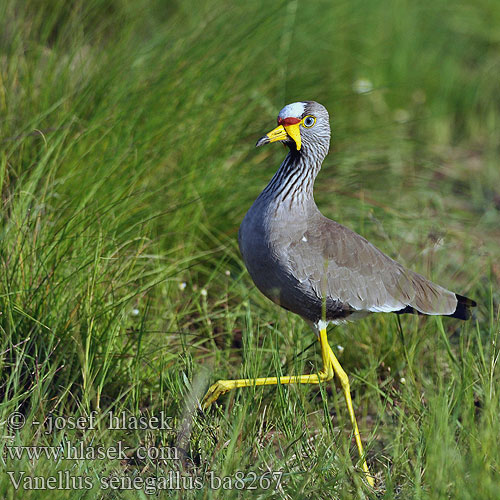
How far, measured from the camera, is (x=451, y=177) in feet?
19.7

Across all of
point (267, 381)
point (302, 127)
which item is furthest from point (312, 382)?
point (302, 127)

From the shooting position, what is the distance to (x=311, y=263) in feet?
10.9

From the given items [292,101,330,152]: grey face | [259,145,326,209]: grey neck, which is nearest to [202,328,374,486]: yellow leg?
[259,145,326,209]: grey neck

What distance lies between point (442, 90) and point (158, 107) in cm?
330

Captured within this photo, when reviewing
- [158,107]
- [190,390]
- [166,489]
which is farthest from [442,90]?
[166,489]

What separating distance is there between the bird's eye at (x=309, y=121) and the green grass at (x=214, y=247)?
0.93 metres

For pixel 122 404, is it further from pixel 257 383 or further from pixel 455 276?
pixel 455 276

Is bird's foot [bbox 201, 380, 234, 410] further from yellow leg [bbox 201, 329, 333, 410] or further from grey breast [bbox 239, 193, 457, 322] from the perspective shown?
grey breast [bbox 239, 193, 457, 322]

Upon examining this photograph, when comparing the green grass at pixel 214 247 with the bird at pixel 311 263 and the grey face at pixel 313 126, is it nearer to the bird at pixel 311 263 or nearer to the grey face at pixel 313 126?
the bird at pixel 311 263

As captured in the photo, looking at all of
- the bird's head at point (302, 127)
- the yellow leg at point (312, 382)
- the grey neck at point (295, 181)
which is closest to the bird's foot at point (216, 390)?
the yellow leg at point (312, 382)

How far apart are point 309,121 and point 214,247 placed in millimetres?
1286

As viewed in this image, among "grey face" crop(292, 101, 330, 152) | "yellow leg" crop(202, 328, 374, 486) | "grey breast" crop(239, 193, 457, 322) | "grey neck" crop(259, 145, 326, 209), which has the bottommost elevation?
"yellow leg" crop(202, 328, 374, 486)

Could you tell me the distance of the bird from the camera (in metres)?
3.27

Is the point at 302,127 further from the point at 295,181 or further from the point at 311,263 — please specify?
the point at 311,263
